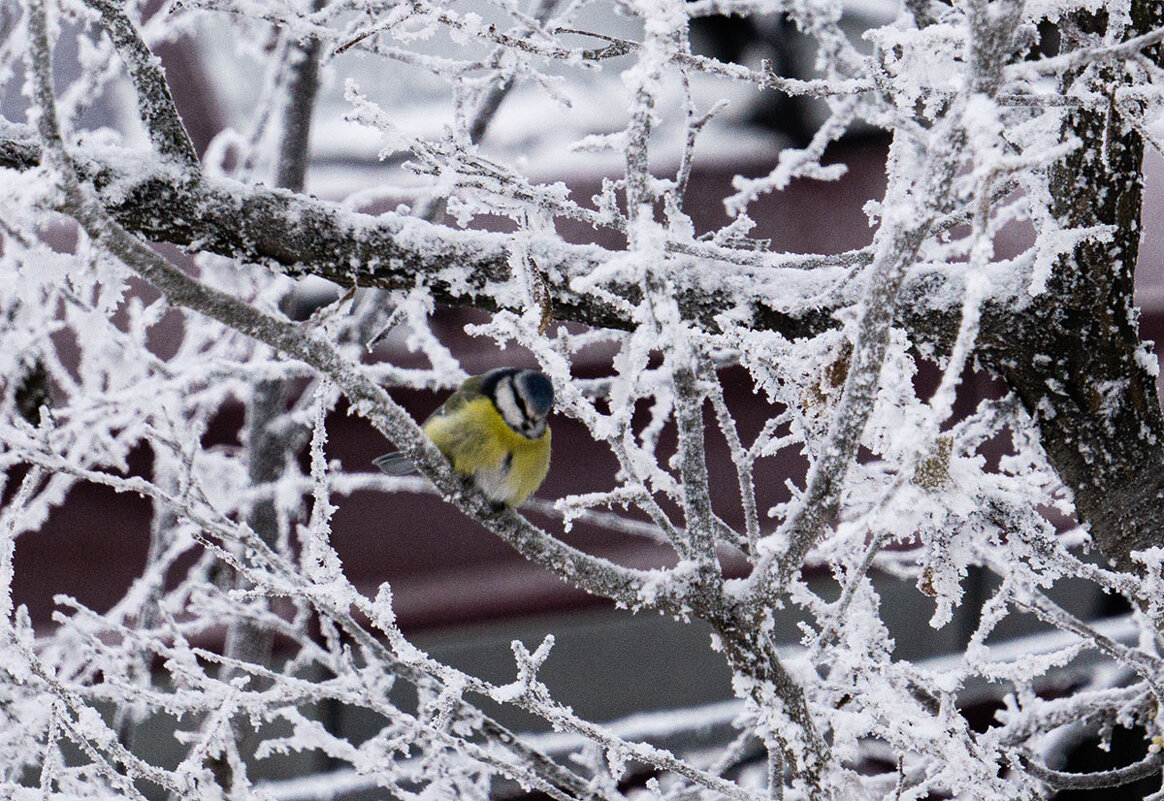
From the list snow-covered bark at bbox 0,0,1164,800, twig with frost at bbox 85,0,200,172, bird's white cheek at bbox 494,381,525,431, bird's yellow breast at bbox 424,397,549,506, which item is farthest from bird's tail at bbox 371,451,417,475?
twig with frost at bbox 85,0,200,172

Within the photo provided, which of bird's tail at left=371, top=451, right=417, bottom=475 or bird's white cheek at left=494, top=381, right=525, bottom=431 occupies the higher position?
bird's white cheek at left=494, top=381, right=525, bottom=431

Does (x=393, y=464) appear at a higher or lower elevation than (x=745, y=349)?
higher

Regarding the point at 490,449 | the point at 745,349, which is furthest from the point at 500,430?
the point at 745,349

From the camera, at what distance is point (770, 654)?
118cm

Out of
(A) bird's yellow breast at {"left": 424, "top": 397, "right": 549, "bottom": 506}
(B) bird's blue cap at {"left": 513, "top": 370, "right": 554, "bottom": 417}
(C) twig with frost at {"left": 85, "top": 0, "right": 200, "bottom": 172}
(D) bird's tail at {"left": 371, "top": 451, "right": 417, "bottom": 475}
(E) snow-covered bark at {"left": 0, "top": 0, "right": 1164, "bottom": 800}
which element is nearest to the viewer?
(E) snow-covered bark at {"left": 0, "top": 0, "right": 1164, "bottom": 800}

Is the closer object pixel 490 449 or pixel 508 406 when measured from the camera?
pixel 490 449

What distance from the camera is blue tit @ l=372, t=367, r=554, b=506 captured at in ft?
6.97

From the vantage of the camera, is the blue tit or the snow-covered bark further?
the blue tit

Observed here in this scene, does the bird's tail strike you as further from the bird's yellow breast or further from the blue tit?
the bird's yellow breast

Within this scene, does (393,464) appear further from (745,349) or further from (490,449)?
(745,349)

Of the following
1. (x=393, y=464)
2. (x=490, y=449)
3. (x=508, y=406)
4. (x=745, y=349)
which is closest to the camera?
(x=745, y=349)

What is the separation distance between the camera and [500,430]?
2.18 metres

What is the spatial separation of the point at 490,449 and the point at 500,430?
0.19 ft

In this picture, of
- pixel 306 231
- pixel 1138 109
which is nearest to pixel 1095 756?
pixel 1138 109
